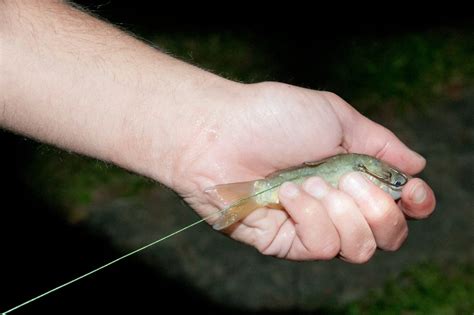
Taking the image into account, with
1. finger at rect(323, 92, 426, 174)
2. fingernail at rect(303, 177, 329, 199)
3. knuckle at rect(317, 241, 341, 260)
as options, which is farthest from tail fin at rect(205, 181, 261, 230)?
finger at rect(323, 92, 426, 174)

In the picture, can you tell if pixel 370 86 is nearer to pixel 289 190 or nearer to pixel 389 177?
pixel 389 177

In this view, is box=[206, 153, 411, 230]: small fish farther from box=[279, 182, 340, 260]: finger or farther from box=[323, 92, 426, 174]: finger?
box=[323, 92, 426, 174]: finger

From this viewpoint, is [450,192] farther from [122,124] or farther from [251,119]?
[122,124]

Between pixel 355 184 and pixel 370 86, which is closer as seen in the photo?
pixel 355 184

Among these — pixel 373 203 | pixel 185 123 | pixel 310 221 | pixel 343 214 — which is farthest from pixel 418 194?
pixel 185 123

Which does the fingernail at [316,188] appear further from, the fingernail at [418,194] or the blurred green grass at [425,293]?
the blurred green grass at [425,293]

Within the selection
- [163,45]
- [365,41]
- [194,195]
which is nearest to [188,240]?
[194,195]
